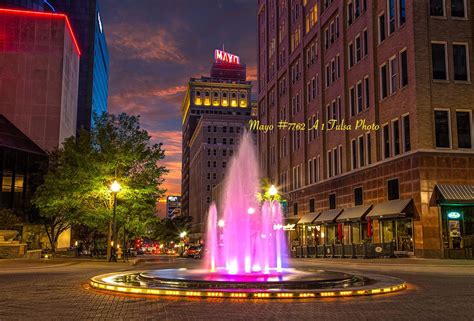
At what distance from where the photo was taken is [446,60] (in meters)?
36.0

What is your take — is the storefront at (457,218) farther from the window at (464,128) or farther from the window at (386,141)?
the window at (386,141)

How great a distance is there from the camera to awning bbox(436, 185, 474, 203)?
107ft

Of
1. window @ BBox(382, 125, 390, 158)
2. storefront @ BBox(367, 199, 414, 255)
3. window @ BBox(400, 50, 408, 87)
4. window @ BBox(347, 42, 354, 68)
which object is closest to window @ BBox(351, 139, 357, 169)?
window @ BBox(382, 125, 390, 158)

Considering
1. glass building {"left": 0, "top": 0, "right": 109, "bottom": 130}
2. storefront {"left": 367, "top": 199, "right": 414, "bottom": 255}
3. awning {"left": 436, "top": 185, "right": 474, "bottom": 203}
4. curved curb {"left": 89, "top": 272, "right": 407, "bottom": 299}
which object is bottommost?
curved curb {"left": 89, "top": 272, "right": 407, "bottom": 299}

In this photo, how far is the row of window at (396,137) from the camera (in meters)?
36.8

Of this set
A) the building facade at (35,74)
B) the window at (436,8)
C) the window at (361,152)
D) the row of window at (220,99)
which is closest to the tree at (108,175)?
the window at (361,152)

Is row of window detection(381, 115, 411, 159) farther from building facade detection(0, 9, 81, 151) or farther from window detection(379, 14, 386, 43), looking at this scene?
building facade detection(0, 9, 81, 151)

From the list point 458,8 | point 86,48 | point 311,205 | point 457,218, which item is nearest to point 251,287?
point 457,218

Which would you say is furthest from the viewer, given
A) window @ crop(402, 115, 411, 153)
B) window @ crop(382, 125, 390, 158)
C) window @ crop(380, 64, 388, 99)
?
window @ crop(380, 64, 388, 99)

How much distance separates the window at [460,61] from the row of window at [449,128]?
2.72 m

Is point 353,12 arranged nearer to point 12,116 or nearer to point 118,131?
point 118,131

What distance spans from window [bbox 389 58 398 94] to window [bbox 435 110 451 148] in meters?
4.49

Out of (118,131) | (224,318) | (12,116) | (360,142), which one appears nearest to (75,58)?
(12,116)

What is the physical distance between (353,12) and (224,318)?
43.1 metres
